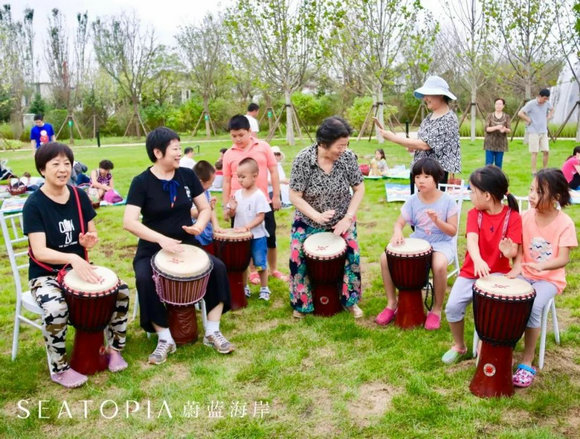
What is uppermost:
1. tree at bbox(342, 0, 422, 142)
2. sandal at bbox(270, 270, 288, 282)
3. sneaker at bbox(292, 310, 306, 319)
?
tree at bbox(342, 0, 422, 142)

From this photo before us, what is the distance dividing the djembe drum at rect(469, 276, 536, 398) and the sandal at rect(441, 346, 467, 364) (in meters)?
0.33

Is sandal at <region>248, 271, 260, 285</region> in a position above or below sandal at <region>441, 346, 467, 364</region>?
below

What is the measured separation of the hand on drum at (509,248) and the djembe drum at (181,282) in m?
1.98

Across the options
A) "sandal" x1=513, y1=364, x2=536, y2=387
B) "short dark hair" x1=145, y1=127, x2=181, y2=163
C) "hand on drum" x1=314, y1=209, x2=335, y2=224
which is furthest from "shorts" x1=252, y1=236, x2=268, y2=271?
"sandal" x1=513, y1=364, x2=536, y2=387

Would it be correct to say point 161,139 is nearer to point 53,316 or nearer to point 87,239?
point 87,239

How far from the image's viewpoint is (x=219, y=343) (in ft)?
12.9

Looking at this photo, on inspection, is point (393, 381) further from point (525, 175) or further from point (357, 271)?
point (525, 175)

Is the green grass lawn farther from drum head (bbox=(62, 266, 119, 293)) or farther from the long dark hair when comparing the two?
the long dark hair

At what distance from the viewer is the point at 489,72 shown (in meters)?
20.3

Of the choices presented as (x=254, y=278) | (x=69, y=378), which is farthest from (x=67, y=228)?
(x=254, y=278)

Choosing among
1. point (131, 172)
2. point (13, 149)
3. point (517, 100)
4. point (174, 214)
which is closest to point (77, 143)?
point (13, 149)

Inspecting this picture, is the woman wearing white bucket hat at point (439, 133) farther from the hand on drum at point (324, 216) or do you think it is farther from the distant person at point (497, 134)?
the distant person at point (497, 134)

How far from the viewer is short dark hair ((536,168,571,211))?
3332mm

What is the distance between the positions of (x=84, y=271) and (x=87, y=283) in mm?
82
